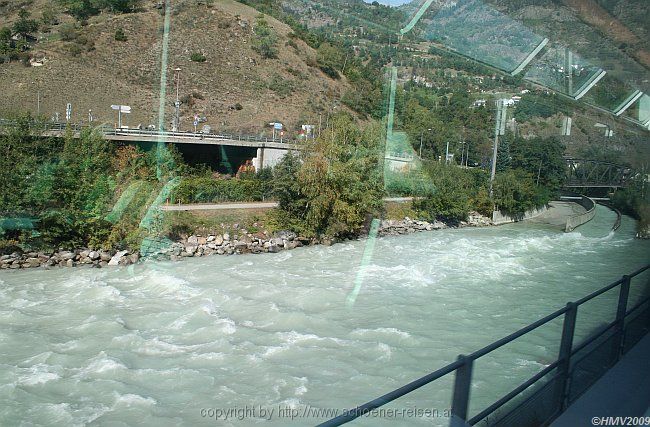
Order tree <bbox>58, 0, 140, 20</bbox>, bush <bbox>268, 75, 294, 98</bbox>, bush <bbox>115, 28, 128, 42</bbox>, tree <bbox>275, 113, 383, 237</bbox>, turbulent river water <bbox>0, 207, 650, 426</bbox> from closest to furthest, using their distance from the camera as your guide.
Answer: turbulent river water <bbox>0, 207, 650, 426</bbox> → tree <bbox>275, 113, 383, 237</bbox> → bush <bbox>115, 28, 128, 42</bbox> → bush <bbox>268, 75, 294, 98</bbox> → tree <bbox>58, 0, 140, 20</bbox>

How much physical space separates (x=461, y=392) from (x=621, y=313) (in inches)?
66.0

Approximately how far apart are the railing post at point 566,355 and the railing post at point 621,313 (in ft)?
2.01

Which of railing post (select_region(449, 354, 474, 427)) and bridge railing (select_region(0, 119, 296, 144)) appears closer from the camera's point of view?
railing post (select_region(449, 354, 474, 427))

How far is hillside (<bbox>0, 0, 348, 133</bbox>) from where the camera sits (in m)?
28.7

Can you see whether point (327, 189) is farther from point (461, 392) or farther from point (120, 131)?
point (461, 392)

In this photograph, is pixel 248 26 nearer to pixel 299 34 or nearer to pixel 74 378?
pixel 299 34

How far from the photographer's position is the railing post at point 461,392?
1.67 metres

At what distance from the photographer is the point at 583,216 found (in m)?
15.0

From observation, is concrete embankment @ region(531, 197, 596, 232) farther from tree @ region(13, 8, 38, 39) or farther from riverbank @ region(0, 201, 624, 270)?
tree @ region(13, 8, 38, 39)

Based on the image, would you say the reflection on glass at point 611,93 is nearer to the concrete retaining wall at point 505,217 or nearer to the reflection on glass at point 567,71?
the reflection on glass at point 567,71

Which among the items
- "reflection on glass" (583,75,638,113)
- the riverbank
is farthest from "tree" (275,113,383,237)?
"reflection on glass" (583,75,638,113)

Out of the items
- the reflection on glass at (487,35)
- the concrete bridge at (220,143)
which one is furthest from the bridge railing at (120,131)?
the reflection on glass at (487,35)

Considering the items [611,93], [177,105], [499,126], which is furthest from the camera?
[177,105]

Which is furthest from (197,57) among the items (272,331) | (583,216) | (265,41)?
(272,331)
